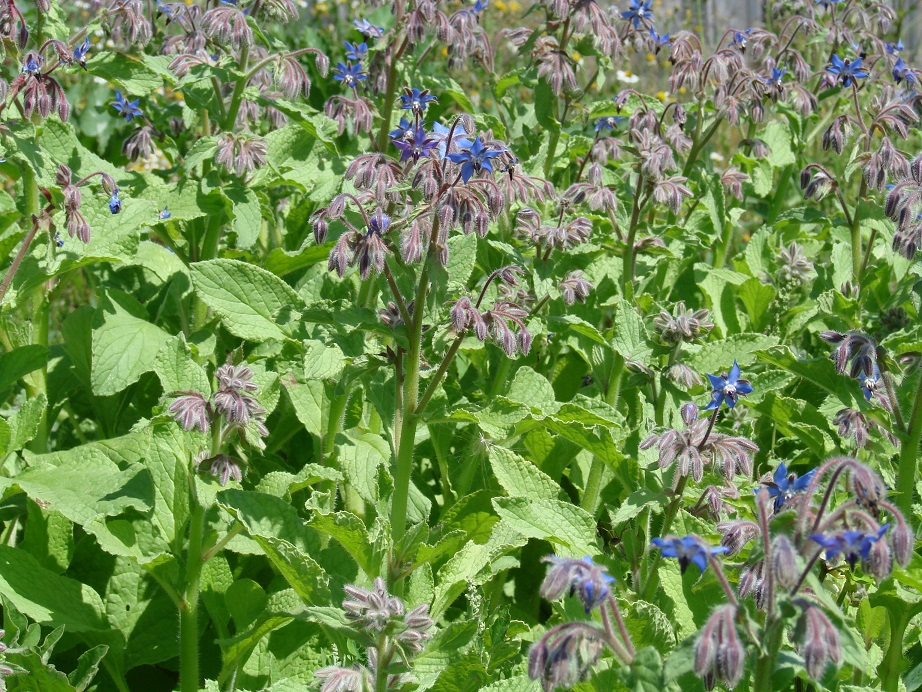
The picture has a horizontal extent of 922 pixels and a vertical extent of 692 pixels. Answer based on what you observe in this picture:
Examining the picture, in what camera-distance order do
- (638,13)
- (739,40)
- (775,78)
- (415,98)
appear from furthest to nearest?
(739,40) < (638,13) < (775,78) < (415,98)

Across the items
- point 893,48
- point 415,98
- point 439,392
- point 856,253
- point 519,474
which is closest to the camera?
point 519,474

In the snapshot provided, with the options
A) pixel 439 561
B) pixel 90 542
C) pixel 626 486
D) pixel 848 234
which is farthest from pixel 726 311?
pixel 90 542

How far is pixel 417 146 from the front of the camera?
3.01 meters

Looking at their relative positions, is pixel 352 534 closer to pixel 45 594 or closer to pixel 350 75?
pixel 45 594

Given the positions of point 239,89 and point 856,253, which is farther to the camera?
point 856,253

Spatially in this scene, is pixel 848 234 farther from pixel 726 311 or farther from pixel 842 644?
pixel 842 644

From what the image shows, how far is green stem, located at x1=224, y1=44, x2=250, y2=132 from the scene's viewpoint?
392 centimetres

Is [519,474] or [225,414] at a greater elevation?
[225,414]

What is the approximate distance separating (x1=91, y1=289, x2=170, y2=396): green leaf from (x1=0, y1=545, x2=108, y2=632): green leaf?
2.16 ft

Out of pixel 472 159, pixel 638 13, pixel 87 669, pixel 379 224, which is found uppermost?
pixel 638 13

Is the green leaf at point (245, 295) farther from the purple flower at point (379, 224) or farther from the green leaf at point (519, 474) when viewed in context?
the green leaf at point (519, 474)

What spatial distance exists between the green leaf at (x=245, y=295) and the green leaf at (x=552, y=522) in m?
0.92

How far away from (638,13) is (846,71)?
98 centimetres

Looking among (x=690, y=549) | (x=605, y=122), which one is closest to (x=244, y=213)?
(x=605, y=122)
